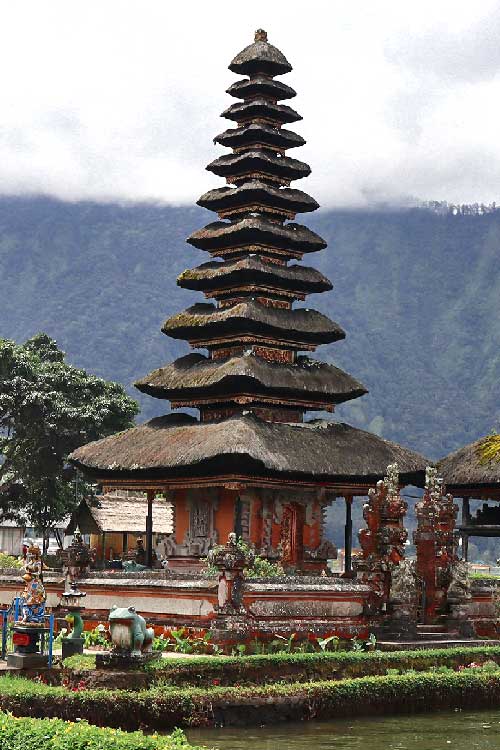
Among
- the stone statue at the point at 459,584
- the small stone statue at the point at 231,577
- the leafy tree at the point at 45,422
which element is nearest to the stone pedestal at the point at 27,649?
the small stone statue at the point at 231,577

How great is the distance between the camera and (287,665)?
23156 millimetres

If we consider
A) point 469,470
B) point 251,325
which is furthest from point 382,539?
point 469,470

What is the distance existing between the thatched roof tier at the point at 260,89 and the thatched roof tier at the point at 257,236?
3.90 metres

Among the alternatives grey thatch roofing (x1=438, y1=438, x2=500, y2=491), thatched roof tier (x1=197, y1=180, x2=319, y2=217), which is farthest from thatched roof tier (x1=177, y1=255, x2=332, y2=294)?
grey thatch roofing (x1=438, y1=438, x2=500, y2=491)

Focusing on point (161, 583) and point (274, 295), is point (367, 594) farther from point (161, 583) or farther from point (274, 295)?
point (274, 295)

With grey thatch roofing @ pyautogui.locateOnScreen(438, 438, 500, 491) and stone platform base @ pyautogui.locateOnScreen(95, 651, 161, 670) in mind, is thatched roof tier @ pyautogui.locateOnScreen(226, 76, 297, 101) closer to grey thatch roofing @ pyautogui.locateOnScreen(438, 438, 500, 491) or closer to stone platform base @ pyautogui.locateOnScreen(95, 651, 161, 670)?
grey thatch roofing @ pyautogui.locateOnScreen(438, 438, 500, 491)

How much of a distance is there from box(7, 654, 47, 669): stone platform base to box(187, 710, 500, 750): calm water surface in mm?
2800

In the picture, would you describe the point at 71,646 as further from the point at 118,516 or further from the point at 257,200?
the point at 118,516

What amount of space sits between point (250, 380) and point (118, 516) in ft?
62.6

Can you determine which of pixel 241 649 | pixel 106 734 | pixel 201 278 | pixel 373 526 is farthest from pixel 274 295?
pixel 106 734

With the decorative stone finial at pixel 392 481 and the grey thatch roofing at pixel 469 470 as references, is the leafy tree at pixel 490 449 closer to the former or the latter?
the grey thatch roofing at pixel 469 470

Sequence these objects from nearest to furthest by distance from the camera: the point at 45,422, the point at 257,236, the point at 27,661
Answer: the point at 27,661 < the point at 257,236 < the point at 45,422

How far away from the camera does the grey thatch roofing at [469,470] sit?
3684 centimetres

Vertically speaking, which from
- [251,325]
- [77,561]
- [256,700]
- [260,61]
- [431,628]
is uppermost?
[260,61]
